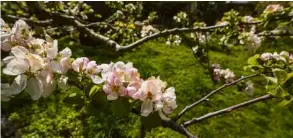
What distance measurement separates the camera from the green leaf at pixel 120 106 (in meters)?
1.13

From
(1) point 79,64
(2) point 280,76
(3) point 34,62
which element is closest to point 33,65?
(3) point 34,62

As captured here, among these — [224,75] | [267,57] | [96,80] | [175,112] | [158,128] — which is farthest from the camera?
[175,112]

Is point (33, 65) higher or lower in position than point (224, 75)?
higher

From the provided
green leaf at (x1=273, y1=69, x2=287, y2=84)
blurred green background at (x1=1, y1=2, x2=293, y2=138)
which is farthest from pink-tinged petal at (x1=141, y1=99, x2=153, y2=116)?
blurred green background at (x1=1, y1=2, x2=293, y2=138)

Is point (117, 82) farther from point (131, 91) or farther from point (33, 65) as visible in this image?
point (33, 65)

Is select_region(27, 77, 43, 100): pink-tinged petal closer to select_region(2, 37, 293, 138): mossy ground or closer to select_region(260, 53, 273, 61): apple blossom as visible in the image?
select_region(260, 53, 273, 61): apple blossom

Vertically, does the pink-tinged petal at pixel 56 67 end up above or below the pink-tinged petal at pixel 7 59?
below

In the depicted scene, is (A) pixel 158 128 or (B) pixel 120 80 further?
(A) pixel 158 128

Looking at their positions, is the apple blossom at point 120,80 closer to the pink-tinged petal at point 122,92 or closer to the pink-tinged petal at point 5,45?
the pink-tinged petal at point 122,92

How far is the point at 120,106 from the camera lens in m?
1.15

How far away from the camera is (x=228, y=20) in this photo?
2830 millimetres

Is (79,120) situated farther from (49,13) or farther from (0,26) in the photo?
(0,26)

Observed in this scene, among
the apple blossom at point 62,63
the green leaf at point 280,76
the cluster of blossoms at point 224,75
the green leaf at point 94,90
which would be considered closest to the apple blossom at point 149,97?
the green leaf at point 94,90

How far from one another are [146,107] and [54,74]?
10.8 inches
